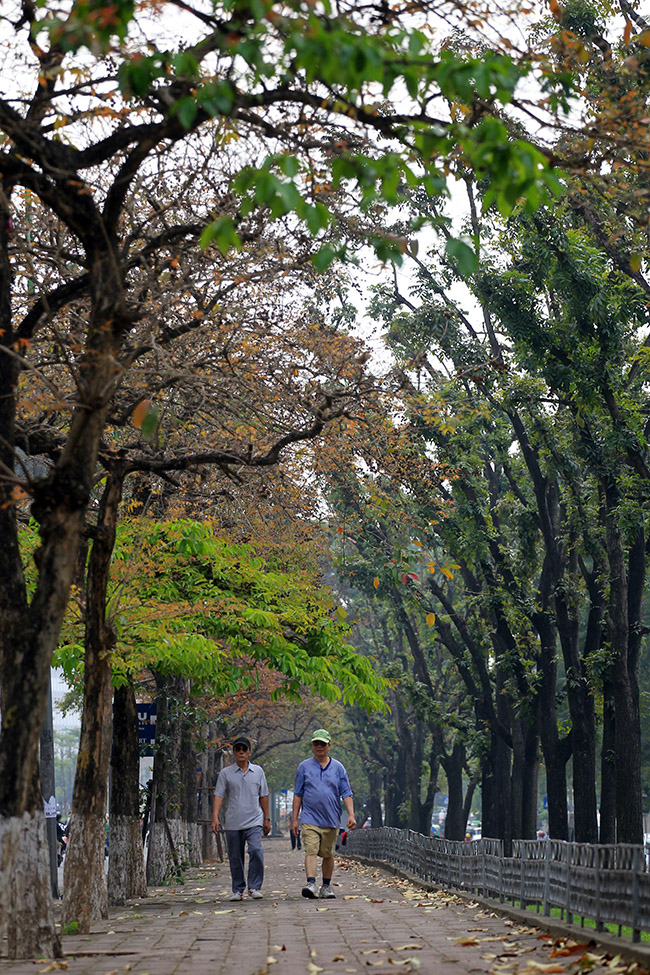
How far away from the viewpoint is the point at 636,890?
8.73 meters

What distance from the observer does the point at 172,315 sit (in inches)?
512

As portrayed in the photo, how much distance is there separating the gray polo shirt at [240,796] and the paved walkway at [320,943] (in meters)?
0.89

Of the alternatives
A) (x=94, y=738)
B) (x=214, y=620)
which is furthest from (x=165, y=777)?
(x=94, y=738)

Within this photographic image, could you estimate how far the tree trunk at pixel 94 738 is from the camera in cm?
1217

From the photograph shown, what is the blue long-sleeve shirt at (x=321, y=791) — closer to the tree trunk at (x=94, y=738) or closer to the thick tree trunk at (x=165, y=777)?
the tree trunk at (x=94, y=738)

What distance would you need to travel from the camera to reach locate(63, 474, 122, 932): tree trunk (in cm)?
1217

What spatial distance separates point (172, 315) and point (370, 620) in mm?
41901

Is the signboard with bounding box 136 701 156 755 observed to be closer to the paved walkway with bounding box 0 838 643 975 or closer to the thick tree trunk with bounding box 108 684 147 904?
the thick tree trunk with bounding box 108 684 147 904

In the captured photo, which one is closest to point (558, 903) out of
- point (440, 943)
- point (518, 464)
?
point (440, 943)

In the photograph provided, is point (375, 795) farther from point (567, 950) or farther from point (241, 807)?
point (567, 950)

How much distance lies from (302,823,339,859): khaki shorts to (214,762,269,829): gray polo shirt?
25.9 inches

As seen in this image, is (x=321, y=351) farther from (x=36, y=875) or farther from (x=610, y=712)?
(x=610, y=712)

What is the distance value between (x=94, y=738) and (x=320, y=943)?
11.1 feet

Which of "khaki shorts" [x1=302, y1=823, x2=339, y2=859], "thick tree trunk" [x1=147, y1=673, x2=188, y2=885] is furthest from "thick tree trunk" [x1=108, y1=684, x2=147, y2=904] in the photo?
"thick tree trunk" [x1=147, y1=673, x2=188, y2=885]
